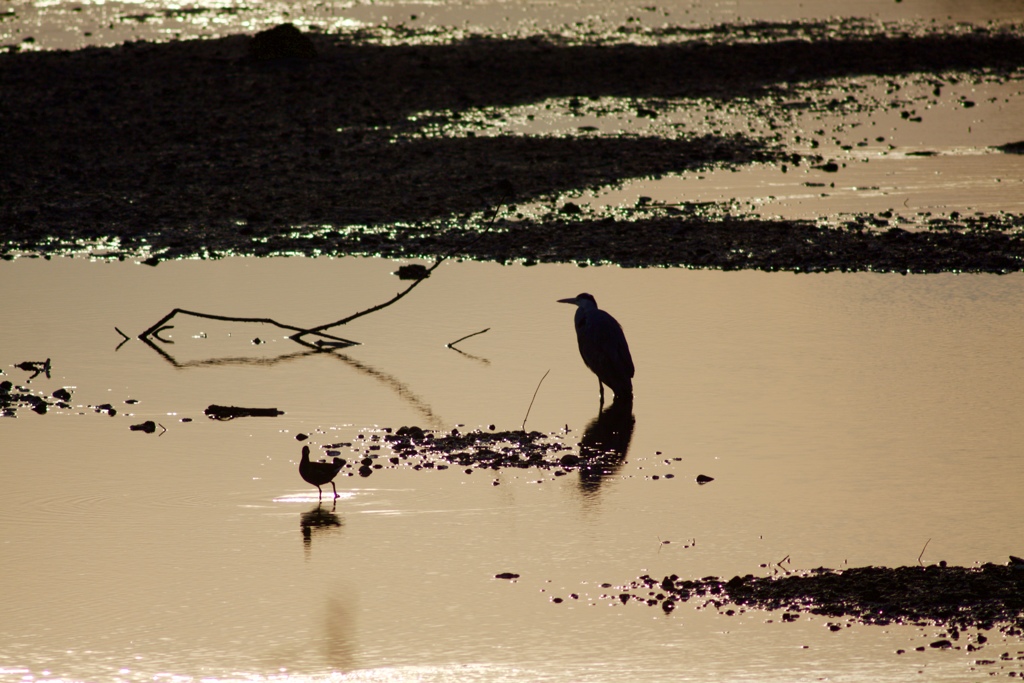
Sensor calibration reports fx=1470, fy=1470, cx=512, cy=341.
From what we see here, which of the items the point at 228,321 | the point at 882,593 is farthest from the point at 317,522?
the point at 228,321

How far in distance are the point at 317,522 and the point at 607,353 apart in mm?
3002

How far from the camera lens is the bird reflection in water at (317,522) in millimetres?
7527

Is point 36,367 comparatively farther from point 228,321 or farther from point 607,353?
point 607,353

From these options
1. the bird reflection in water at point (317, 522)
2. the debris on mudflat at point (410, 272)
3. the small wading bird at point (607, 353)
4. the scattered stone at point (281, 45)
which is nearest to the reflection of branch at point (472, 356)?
the small wading bird at point (607, 353)

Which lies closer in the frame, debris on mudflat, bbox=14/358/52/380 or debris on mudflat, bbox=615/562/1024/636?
debris on mudflat, bbox=615/562/1024/636

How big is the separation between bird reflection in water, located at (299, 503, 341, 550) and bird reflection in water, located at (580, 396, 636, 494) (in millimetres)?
1421

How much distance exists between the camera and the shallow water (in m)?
6.14

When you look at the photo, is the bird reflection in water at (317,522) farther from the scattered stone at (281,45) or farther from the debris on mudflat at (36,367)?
the scattered stone at (281,45)

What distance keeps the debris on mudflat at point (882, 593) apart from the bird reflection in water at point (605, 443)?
64.1 inches

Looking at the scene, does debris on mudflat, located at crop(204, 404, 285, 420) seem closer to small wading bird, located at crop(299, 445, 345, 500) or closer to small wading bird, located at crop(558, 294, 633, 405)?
small wading bird, located at crop(299, 445, 345, 500)

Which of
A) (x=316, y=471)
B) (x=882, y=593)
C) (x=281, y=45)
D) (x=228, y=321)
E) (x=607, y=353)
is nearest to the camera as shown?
(x=882, y=593)

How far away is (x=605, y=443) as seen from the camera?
9117 mm

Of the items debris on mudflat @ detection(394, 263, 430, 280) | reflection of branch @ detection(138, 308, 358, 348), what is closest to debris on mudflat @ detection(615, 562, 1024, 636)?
reflection of branch @ detection(138, 308, 358, 348)

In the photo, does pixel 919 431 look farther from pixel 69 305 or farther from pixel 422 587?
pixel 69 305
